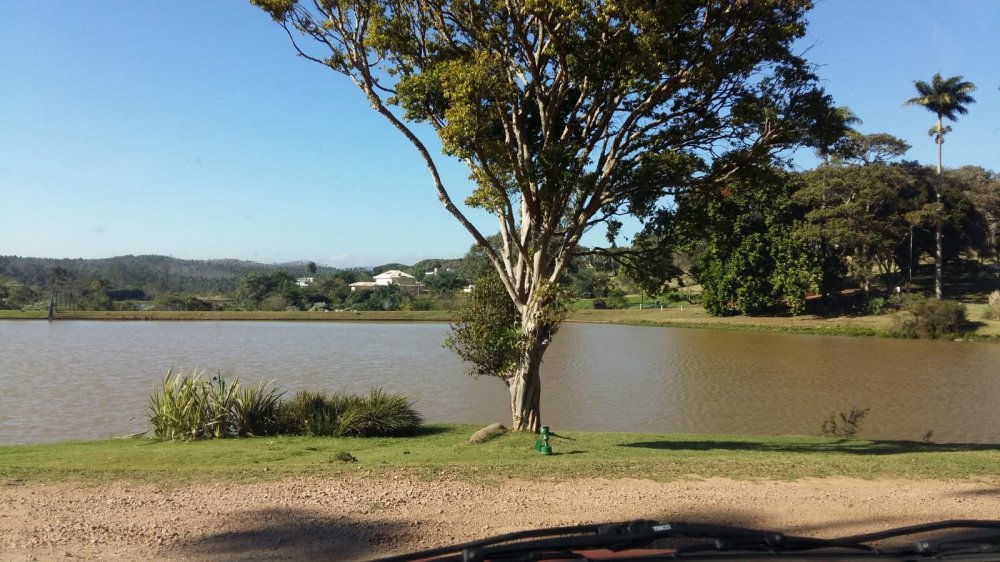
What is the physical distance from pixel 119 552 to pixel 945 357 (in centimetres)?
3382

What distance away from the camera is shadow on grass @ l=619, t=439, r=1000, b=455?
11742mm

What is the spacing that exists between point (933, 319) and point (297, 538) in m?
44.0

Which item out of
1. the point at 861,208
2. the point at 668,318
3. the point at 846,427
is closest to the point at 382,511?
the point at 846,427

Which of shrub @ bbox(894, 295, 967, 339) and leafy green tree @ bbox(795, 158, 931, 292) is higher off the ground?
leafy green tree @ bbox(795, 158, 931, 292)

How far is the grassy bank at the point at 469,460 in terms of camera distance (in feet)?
24.8

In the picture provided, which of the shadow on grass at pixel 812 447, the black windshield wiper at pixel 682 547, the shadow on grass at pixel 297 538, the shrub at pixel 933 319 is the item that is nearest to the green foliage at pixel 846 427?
the shadow on grass at pixel 812 447

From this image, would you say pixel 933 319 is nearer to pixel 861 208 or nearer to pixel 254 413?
pixel 861 208

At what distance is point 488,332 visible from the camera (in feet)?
40.8

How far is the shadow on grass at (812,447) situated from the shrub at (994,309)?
3638 centimetres

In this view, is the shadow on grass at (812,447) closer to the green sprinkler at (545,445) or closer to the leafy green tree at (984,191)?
the green sprinkler at (545,445)

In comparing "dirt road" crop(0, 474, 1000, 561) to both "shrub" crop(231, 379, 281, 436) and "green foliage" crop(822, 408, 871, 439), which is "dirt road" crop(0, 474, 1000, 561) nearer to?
"shrub" crop(231, 379, 281, 436)

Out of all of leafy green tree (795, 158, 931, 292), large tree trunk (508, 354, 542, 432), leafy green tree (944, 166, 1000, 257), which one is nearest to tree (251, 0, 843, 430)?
large tree trunk (508, 354, 542, 432)

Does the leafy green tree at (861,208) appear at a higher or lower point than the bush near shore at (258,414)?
higher

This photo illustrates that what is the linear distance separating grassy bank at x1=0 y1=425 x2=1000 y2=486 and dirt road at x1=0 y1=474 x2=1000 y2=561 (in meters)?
0.48
